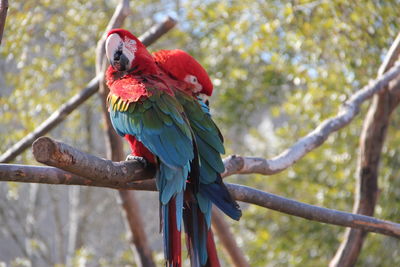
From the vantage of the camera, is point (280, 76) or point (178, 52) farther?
point (280, 76)

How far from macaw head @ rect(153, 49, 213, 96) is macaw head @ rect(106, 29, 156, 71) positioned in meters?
0.31

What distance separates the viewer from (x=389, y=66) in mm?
2264

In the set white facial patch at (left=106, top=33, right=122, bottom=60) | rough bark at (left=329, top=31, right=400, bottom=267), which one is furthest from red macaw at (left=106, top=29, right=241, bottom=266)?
rough bark at (left=329, top=31, right=400, bottom=267)

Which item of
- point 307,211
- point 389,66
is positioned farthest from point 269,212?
point 307,211

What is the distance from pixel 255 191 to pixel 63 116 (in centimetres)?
93

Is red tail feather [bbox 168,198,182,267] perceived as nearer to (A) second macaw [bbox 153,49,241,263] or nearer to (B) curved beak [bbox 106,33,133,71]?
(A) second macaw [bbox 153,49,241,263]

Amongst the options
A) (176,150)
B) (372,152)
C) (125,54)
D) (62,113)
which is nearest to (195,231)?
(176,150)

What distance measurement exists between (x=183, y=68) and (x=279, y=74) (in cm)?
152

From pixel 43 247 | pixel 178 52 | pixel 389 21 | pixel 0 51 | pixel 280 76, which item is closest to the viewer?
pixel 178 52

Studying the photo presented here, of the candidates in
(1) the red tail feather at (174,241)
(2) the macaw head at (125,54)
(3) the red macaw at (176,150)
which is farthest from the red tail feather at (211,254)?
(2) the macaw head at (125,54)

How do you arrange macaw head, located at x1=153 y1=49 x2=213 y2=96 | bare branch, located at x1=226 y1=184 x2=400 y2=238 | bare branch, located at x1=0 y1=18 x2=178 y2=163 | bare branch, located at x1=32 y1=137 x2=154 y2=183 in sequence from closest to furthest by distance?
bare branch, located at x1=32 y1=137 x2=154 y2=183 < bare branch, located at x1=226 y1=184 x2=400 y2=238 < macaw head, located at x1=153 y1=49 x2=213 y2=96 < bare branch, located at x1=0 y1=18 x2=178 y2=163

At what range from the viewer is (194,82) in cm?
212

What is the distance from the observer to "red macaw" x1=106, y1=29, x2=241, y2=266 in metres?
1.36

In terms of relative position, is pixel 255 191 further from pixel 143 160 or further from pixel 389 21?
pixel 389 21
